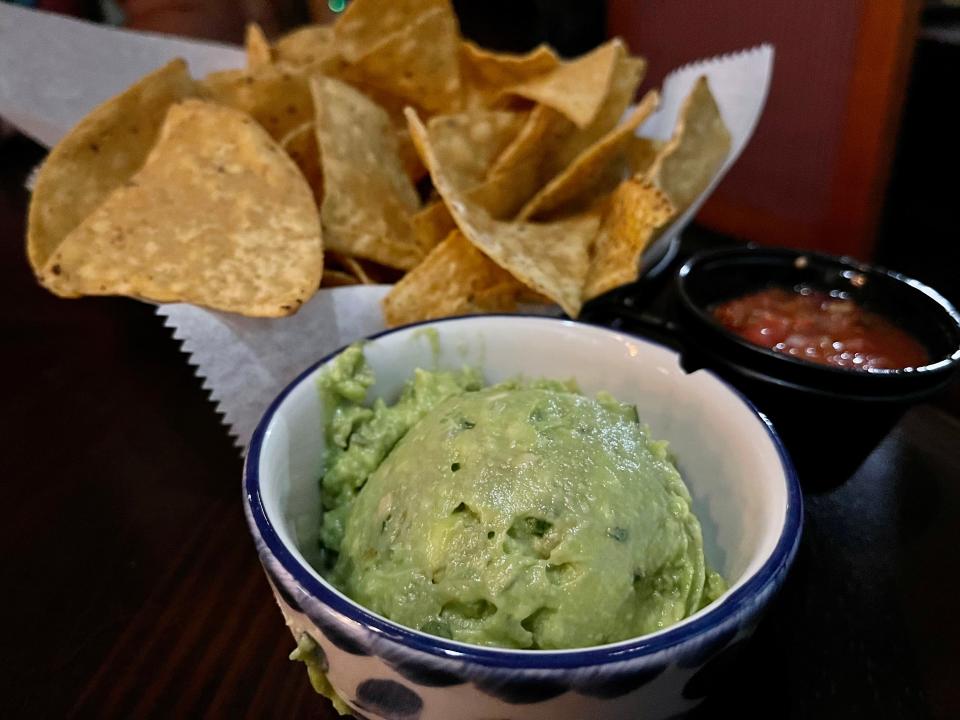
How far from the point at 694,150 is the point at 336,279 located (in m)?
0.75

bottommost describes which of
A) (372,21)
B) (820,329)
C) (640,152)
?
(820,329)

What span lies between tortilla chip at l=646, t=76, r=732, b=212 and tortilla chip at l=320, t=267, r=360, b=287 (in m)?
0.61

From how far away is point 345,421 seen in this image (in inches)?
36.1

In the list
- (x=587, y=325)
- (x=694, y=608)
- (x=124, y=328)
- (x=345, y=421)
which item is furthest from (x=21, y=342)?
(x=694, y=608)

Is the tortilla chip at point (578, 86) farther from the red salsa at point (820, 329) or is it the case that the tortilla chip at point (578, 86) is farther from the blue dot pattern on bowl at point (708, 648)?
the blue dot pattern on bowl at point (708, 648)

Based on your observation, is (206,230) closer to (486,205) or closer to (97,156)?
(97,156)

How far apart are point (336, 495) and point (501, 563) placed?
29 centimetres

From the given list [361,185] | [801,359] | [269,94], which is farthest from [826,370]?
[269,94]

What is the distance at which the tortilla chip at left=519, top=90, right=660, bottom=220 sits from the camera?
132cm

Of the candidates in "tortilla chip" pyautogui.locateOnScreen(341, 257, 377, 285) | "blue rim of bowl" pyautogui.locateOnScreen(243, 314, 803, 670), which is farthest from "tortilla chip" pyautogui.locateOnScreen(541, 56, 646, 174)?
"blue rim of bowl" pyautogui.locateOnScreen(243, 314, 803, 670)

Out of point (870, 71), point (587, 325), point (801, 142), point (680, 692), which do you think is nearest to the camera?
point (680, 692)

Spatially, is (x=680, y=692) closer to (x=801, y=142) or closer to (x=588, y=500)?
(x=588, y=500)

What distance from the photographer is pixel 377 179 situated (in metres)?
1.38

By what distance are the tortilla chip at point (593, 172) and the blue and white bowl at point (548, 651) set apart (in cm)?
43
